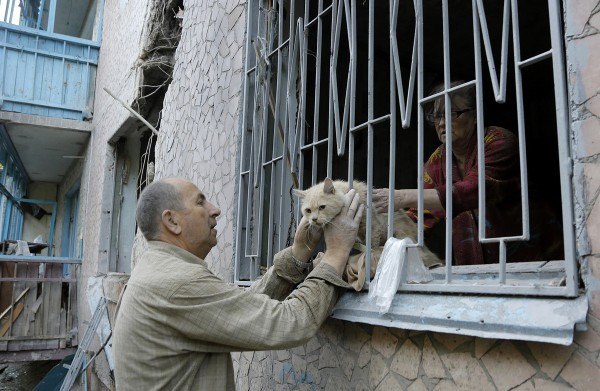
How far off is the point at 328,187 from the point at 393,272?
638 mm

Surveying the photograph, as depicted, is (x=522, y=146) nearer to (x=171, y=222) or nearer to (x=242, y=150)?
(x=171, y=222)

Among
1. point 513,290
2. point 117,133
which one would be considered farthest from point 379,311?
point 117,133

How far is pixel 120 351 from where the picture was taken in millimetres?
2355

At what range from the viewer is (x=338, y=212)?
278 cm

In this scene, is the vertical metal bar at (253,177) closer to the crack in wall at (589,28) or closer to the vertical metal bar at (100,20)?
the crack in wall at (589,28)

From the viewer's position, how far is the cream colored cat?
2.77 meters

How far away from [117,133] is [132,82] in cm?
145

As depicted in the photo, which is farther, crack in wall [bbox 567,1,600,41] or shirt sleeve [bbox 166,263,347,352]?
shirt sleeve [bbox 166,263,347,352]

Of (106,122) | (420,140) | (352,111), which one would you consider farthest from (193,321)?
(106,122)

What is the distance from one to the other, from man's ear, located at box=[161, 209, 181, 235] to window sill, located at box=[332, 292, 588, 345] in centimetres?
104

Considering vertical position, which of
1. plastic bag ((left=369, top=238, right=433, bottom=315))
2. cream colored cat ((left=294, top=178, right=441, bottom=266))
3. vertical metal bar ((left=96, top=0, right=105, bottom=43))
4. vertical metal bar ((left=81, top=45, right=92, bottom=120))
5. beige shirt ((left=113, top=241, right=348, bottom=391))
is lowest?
beige shirt ((left=113, top=241, right=348, bottom=391))

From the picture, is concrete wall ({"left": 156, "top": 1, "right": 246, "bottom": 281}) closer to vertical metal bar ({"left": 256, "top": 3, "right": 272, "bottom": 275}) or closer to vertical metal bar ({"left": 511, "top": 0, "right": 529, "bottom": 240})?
vertical metal bar ({"left": 256, "top": 3, "right": 272, "bottom": 275})

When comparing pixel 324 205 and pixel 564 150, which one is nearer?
pixel 564 150

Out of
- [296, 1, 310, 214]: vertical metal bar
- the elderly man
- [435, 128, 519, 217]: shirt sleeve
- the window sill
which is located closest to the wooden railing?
[296, 1, 310, 214]: vertical metal bar
